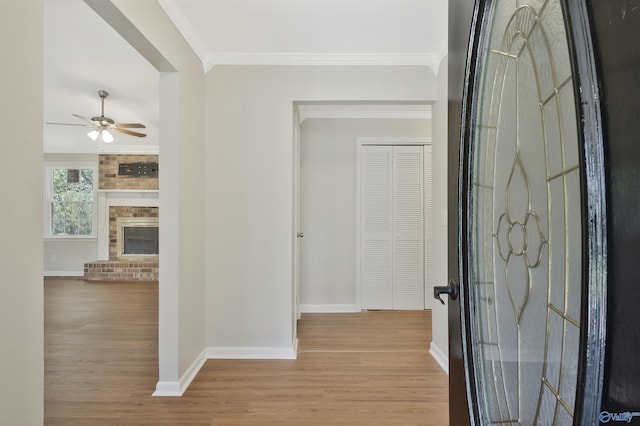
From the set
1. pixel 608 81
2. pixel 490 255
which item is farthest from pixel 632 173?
pixel 490 255

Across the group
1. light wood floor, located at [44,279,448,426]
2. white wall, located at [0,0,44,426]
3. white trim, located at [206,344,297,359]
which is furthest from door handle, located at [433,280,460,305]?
white trim, located at [206,344,297,359]

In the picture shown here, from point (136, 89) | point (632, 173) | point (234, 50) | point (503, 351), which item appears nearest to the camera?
point (632, 173)

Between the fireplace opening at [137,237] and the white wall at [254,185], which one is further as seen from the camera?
the fireplace opening at [137,237]

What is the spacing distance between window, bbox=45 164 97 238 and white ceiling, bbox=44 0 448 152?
3755 mm

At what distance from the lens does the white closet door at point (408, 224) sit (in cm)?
468

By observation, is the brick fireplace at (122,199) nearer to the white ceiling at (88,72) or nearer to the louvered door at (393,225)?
the white ceiling at (88,72)

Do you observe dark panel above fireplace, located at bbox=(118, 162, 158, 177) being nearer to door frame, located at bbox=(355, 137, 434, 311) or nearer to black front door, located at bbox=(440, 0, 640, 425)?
door frame, located at bbox=(355, 137, 434, 311)

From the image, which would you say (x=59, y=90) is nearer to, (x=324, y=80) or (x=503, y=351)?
(x=324, y=80)

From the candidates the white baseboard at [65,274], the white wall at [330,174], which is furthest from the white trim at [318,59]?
the white baseboard at [65,274]

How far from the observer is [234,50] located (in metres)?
3.10

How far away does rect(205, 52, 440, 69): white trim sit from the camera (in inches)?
123

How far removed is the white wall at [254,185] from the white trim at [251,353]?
0.08 ft

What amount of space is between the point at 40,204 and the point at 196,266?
1735 millimetres

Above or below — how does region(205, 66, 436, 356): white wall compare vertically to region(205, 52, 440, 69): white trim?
below
